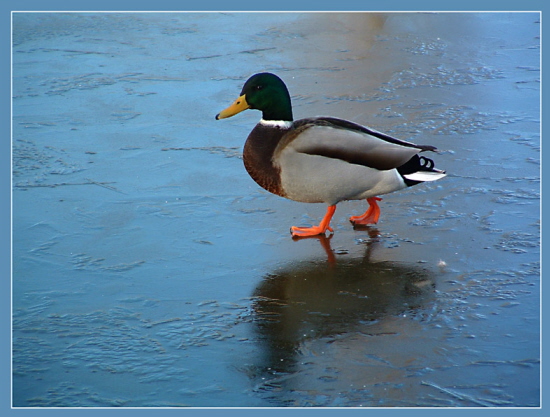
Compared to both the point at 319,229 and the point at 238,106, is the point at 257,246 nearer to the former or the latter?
the point at 319,229

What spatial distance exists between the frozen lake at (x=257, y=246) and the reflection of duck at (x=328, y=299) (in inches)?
0.4

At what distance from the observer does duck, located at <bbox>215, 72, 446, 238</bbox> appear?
400cm

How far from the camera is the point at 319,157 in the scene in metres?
4.00

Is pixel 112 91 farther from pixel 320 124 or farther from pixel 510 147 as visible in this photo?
pixel 510 147

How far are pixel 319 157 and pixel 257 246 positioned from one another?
0.60m

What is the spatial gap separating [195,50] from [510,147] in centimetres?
380

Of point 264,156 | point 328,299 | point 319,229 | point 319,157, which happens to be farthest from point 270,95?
point 328,299

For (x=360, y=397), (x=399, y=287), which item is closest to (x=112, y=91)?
(x=399, y=287)

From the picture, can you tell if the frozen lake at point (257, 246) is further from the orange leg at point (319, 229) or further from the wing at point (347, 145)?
the wing at point (347, 145)

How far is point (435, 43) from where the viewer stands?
7.70 metres

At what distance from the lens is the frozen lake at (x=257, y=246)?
290 cm

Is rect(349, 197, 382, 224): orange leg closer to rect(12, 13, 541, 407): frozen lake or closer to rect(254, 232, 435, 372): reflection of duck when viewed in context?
rect(12, 13, 541, 407): frozen lake

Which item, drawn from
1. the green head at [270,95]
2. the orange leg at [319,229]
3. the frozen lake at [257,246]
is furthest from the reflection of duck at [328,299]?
the green head at [270,95]

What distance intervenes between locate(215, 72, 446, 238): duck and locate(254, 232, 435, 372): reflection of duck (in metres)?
0.41
